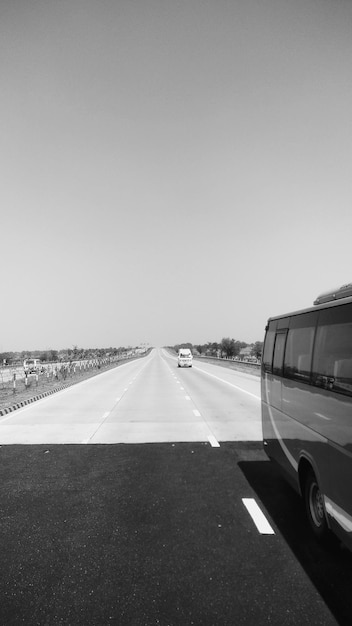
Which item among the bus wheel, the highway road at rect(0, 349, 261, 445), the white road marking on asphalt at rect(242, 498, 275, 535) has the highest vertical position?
the bus wheel

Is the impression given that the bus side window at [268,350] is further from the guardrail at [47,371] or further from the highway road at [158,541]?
the guardrail at [47,371]

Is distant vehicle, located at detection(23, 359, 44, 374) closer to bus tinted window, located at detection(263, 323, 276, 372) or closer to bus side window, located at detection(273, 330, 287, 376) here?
bus tinted window, located at detection(263, 323, 276, 372)

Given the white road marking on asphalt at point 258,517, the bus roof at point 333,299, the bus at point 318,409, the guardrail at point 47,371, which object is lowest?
the guardrail at point 47,371

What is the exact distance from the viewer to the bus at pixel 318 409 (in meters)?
4.31

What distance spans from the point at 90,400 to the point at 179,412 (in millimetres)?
5743

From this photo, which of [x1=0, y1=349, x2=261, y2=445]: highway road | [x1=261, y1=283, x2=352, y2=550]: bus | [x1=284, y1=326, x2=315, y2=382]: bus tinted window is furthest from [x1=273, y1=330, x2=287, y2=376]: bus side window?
[x1=0, y1=349, x2=261, y2=445]: highway road

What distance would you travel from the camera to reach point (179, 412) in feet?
49.5

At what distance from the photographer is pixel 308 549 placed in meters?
4.86

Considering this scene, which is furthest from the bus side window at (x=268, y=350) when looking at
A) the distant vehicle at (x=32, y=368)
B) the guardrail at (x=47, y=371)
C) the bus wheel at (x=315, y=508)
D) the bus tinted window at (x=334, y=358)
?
the distant vehicle at (x=32, y=368)

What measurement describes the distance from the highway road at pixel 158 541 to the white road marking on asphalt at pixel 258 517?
0.09ft

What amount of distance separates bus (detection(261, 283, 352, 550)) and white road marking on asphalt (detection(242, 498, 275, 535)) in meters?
0.61

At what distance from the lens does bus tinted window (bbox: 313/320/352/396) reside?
14.3 feet

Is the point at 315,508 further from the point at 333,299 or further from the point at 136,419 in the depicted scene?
the point at 136,419

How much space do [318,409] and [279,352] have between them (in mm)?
2206
